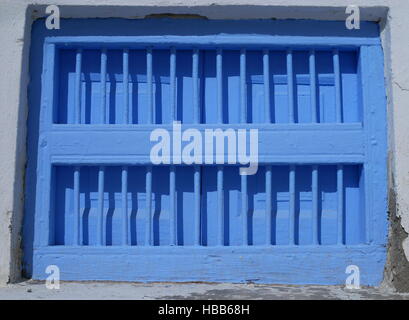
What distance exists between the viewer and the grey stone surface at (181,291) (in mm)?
2656

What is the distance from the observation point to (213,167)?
305cm

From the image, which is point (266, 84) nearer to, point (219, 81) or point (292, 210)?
point (219, 81)

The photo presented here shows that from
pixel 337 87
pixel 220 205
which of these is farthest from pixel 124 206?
pixel 337 87

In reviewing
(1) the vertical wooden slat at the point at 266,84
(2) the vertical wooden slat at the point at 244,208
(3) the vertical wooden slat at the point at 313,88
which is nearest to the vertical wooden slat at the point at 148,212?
(2) the vertical wooden slat at the point at 244,208

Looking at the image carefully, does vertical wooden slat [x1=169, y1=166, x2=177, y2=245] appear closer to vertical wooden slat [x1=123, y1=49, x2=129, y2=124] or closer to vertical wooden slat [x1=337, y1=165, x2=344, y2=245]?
vertical wooden slat [x1=123, y1=49, x2=129, y2=124]

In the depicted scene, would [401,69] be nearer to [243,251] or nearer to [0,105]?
[243,251]

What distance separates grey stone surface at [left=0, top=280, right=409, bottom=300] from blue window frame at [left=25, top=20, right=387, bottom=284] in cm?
7

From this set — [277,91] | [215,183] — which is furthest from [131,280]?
[277,91]

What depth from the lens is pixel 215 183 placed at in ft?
9.98

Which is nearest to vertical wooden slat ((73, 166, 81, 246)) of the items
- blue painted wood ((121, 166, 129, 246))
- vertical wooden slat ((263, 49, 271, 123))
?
blue painted wood ((121, 166, 129, 246))

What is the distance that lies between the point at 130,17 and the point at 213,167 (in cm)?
95

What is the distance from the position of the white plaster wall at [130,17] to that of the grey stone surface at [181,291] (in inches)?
8.9
